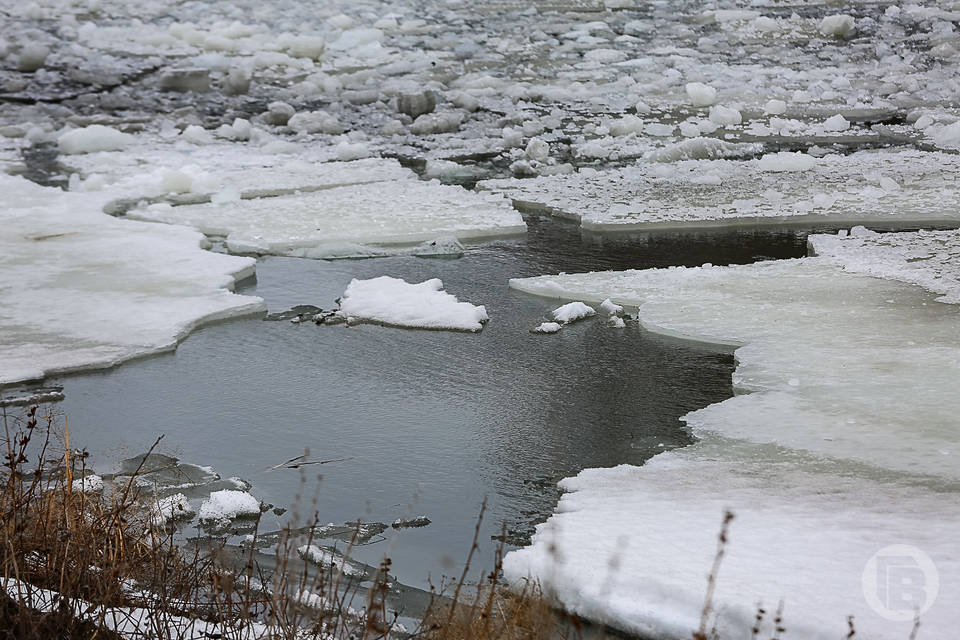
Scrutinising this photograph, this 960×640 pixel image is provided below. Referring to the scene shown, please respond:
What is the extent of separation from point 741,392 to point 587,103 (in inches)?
309

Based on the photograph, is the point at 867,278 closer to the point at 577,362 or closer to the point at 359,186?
the point at 577,362

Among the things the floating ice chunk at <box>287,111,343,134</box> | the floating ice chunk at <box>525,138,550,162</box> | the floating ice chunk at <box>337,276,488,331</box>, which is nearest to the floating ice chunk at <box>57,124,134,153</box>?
the floating ice chunk at <box>287,111,343,134</box>

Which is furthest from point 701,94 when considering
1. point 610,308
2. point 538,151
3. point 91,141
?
point 610,308

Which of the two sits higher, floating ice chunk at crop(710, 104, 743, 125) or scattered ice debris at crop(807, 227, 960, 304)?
floating ice chunk at crop(710, 104, 743, 125)

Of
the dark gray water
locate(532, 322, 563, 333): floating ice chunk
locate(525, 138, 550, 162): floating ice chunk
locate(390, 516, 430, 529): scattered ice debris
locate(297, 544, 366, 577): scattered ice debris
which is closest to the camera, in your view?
locate(297, 544, 366, 577): scattered ice debris

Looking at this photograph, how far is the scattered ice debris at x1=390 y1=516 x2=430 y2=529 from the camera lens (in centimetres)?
356

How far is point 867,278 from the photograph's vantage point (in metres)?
5.89

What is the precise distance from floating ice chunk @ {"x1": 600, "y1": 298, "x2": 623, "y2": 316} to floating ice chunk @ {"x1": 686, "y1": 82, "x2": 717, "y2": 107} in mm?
6337

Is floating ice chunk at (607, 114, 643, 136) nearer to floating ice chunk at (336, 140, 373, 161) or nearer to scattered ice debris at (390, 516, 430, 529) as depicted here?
floating ice chunk at (336, 140, 373, 161)

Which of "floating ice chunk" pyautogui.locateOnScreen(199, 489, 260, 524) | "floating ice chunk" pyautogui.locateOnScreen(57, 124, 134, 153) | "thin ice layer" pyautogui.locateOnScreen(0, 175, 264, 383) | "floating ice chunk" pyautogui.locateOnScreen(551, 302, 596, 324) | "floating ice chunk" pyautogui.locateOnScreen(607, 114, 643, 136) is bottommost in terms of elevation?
"floating ice chunk" pyautogui.locateOnScreen(199, 489, 260, 524)

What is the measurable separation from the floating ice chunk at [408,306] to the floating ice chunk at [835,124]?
570cm

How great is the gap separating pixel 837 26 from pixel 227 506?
493 inches

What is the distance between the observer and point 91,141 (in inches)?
397

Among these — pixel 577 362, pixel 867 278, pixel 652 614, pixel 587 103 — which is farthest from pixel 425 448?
pixel 587 103
